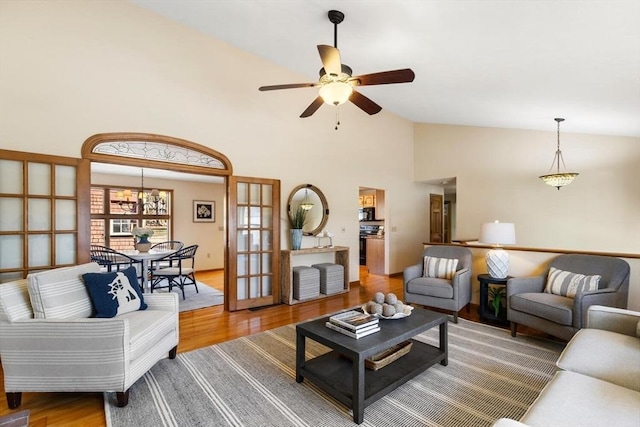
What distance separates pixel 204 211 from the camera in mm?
7664

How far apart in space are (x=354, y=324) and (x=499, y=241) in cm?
236

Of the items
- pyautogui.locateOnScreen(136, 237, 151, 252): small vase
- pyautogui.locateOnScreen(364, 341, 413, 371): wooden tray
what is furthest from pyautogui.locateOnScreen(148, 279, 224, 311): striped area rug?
pyautogui.locateOnScreen(364, 341, 413, 371): wooden tray

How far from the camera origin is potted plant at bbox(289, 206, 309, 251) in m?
4.73

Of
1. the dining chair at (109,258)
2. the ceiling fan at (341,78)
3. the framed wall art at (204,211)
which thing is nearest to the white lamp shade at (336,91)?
the ceiling fan at (341,78)

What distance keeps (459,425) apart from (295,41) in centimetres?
417

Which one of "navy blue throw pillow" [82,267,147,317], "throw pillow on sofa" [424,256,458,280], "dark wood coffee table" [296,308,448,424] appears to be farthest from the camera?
"throw pillow on sofa" [424,256,458,280]

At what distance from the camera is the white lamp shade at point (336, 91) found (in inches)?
104

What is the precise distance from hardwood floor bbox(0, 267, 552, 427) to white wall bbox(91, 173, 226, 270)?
3.89ft

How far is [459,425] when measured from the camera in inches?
72.7

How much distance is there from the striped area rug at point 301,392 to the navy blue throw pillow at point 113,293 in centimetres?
57

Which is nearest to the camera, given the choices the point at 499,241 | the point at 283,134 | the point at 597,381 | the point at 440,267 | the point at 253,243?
the point at 597,381

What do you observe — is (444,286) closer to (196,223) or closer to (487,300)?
(487,300)

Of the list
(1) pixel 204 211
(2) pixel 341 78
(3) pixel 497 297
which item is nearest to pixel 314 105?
(2) pixel 341 78

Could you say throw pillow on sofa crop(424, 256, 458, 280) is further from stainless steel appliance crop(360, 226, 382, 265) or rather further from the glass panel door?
the glass panel door
